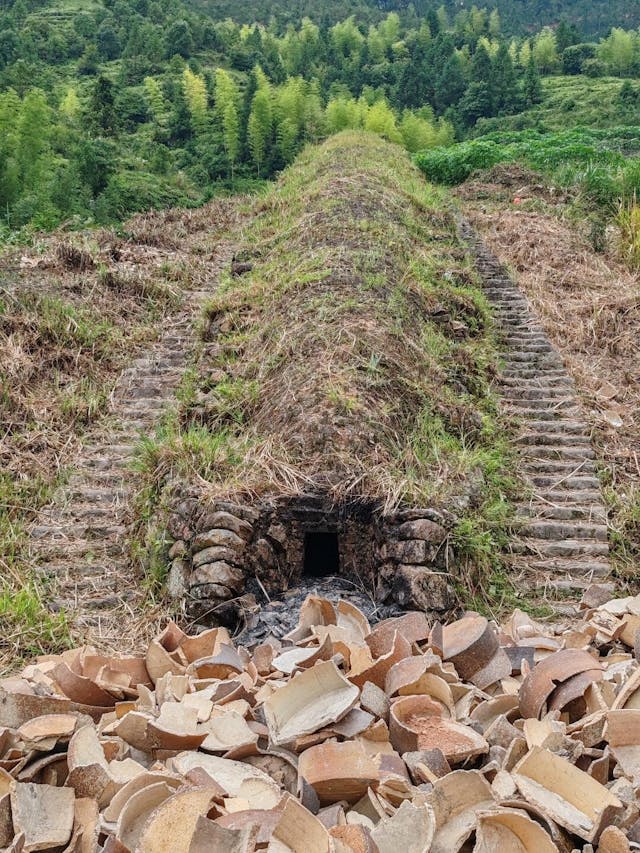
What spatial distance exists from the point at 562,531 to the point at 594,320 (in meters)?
3.46

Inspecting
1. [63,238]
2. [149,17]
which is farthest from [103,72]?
[63,238]

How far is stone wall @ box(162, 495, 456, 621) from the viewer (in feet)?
10.4

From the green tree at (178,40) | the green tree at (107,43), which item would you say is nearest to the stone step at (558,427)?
the green tree at (178,40)

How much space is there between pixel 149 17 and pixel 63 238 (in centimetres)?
2789

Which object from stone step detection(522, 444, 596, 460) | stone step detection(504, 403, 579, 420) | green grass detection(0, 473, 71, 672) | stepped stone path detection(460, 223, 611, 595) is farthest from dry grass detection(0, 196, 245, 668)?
stone step detection(504, 403, 579, 420)

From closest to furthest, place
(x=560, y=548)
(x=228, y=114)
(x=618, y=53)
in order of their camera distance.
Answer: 1. (x=560, y=548)
2. (x=228, y=114)
3. (x=618, y=53)

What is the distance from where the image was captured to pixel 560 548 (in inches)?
170

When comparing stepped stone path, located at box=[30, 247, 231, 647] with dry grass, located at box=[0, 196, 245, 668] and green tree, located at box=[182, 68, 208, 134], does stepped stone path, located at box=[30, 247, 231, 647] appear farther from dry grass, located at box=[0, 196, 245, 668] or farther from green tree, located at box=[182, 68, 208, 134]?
green tree, located at box=[182, 68, 208, 134]

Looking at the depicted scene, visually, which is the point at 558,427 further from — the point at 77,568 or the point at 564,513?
the point at 77,568

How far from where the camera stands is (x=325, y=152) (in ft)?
42.3

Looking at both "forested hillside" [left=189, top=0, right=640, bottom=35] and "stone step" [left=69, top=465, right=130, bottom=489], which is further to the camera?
"forested hillside" [left=189, top=0, right=640, bottom=35]

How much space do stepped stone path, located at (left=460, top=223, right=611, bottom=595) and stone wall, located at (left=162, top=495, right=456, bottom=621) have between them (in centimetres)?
107

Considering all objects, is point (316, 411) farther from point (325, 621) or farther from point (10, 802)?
point (10, 802)

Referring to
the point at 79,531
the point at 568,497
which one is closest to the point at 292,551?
the point at 79,531
